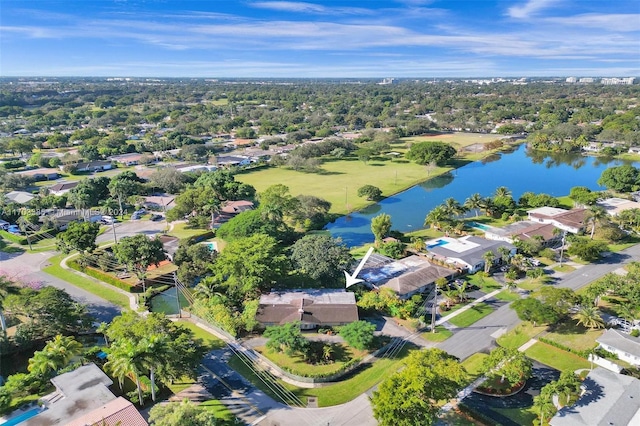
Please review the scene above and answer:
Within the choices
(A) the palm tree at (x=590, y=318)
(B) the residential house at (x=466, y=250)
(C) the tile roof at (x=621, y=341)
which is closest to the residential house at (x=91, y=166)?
(B) the residential house at (x=466, y=250)

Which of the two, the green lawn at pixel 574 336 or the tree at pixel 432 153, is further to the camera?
the tree at pixel 432 153

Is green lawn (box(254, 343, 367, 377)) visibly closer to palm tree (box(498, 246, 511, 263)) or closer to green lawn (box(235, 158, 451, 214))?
palm tree (box(498, 246, 511, 263))

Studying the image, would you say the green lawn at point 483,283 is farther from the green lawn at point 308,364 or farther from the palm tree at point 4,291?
the palm tree at point 4,291

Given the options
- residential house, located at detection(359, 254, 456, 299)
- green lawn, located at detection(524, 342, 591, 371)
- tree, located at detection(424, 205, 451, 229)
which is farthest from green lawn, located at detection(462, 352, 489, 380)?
tree, located at detection(424, 205, 451, 229)

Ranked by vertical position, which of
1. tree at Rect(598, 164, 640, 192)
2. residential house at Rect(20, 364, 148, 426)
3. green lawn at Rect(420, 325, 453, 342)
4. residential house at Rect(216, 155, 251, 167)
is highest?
tree at Rect(598, 164, 640, 192)

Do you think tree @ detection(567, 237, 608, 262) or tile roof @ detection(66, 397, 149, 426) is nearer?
tile roof @ detection(66, 397, 149, 426)

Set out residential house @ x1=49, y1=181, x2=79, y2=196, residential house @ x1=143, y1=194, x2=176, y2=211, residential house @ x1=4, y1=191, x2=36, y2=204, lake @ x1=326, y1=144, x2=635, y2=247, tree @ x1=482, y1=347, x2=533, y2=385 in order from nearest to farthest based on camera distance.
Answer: tree @ x1=482, y1=347, x2=533, y2=385 → lake @ x1=326, y1=144, x2=635, y2=247 → residential house @ x1=4, y1=191, x2=36, y2=204 → residential house @ x1=143, y1=194, x2=176, y2=211 → residential house @ x1=49, y1=181, x2=79, y2=196

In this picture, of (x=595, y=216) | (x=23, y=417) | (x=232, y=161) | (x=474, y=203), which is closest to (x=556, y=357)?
(x=595, y=216)
